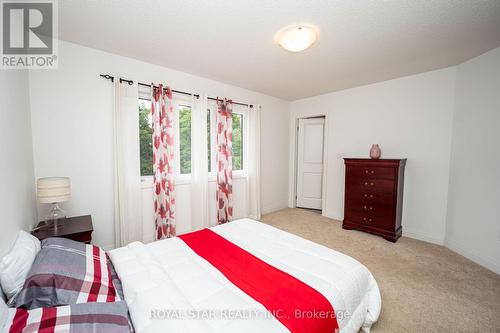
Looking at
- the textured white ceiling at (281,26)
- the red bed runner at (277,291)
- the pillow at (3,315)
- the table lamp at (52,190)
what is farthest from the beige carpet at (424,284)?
the table lamp at (52,190)

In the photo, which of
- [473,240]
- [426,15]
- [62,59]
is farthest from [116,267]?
[473,240]

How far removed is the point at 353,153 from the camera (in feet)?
12.6

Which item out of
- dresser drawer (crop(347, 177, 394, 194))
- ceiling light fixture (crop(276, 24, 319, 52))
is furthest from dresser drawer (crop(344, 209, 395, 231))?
ceiling light fixture (crop(276, 24, 319, 52))

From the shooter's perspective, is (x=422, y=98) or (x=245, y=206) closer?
(x=422, y=98)

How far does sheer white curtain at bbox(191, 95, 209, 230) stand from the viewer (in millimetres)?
3174

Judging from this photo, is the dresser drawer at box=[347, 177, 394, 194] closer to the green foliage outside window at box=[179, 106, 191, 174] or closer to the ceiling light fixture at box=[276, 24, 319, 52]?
the ceiling light fixture at box=[276, 24, 319, 52]

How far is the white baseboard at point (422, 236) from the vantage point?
9.78 feet

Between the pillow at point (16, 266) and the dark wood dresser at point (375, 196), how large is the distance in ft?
12.5

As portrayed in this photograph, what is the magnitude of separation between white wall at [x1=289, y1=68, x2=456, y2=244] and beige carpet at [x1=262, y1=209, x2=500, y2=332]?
1.74 feet

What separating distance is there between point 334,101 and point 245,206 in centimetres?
276

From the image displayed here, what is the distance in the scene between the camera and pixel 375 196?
3191 mm

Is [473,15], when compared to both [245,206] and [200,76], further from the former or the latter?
[245,206]

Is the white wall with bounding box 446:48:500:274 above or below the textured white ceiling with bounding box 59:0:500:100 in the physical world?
below

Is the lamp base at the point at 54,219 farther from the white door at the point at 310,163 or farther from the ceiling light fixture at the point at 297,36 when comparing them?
the white door at the point at 310,163
